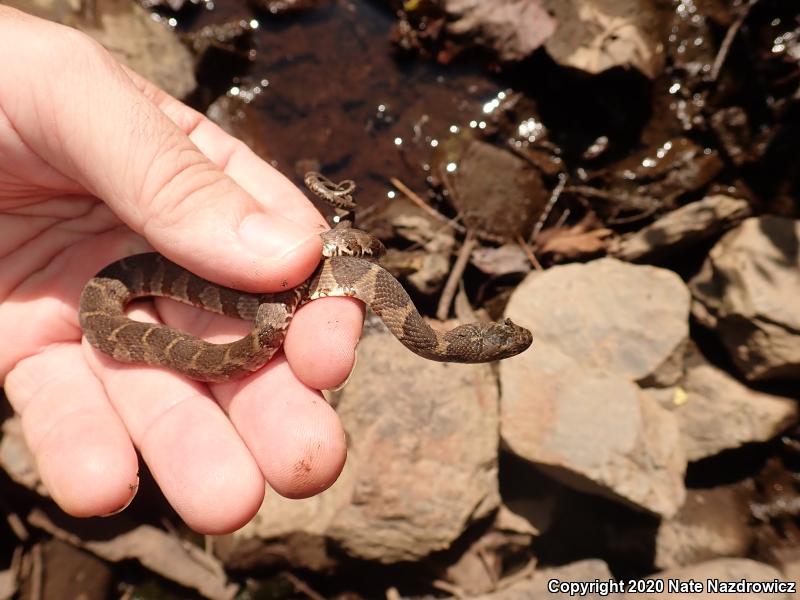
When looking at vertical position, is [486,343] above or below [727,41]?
below

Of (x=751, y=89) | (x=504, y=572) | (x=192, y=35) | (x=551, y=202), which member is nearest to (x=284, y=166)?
(x=192, y=35)

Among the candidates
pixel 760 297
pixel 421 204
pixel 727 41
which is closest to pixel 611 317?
pixel 760 297

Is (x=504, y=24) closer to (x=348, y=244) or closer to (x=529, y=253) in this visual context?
(x=529, y=253)

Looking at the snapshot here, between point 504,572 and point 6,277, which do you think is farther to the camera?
point 504,572

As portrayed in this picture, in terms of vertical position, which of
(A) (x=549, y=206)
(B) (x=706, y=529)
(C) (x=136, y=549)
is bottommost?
(C) (x=136, y=549)

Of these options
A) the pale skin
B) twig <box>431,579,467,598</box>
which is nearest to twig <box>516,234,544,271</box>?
the pale skin

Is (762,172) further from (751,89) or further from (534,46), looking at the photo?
(534,46)

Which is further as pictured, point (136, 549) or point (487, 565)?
point (136, 549)
